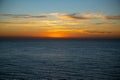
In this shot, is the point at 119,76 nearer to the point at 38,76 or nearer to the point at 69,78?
the point at 69,78

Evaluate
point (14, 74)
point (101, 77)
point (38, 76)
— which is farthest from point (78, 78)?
point (14, 74)

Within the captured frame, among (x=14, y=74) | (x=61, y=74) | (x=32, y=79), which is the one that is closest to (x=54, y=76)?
(x=61, y=74)

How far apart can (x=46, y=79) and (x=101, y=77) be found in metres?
3.36

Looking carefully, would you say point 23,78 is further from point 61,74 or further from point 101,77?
point 101,77

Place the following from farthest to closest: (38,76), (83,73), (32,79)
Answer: (83,73) → (38,76) → (32,79)

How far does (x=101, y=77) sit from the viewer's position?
13.1 meters

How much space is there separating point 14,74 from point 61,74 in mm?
3006

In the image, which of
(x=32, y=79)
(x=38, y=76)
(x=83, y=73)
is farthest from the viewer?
(x=83, y=73)

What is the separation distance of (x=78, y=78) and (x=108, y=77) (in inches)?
74.6

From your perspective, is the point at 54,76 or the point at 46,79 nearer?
the point at 46,79

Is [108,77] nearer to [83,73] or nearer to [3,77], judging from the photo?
[83,73]

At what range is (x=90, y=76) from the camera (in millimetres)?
13453

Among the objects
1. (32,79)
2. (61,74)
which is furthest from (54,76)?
(32,79)

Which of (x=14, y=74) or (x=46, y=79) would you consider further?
(x=14, y=74)
